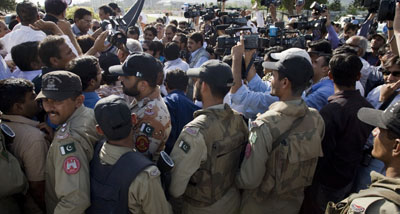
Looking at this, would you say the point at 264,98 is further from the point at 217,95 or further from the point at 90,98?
the point at 90,98

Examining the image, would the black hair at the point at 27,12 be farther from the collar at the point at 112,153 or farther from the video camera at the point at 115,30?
the collar at the point at 112,153

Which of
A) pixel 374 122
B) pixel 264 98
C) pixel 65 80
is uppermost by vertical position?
pixel 65 80

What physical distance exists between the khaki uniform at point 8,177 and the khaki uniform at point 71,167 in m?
0.18

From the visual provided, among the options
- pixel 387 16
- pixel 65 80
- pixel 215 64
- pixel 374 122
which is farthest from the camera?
Result: pixel 387 16

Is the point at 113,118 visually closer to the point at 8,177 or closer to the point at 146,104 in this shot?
the point at 146,104

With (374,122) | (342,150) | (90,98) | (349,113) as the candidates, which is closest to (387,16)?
(349,113)

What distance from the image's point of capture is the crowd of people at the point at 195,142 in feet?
6.13

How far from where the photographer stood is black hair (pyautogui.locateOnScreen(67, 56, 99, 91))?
9.05ft

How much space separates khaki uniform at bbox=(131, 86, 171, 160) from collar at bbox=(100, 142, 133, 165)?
0.37 m

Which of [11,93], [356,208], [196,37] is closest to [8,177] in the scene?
[11,93]

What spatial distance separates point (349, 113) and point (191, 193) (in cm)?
167

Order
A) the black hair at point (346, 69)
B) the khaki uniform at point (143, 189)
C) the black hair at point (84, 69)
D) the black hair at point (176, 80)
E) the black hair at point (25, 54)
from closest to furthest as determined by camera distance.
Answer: the khaki uniform at point (143, 189) → the black hair at point (84, 69) → the black hair at point (346, 69) → the black hair at point (25, 54) → the black hair at point (176, 80)

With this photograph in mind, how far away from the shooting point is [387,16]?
10.1 ft

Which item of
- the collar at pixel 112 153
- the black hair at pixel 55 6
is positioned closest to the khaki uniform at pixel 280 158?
the collar at pixel 112 153
